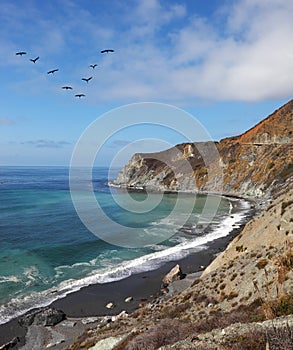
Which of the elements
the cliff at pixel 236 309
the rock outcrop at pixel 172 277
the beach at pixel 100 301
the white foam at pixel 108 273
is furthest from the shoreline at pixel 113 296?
the cliff at pixel 236 309

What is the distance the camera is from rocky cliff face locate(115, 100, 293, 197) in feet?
336

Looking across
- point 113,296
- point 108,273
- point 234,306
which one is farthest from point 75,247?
point 234,306

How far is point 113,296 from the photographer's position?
2800cm

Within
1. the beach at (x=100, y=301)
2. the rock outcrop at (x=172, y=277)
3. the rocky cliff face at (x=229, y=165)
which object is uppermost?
the rocky cliff face at (x=229, y=165)

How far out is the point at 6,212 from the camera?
66.8 m

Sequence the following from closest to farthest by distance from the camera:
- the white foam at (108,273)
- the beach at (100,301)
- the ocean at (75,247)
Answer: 1. the beach at (100,301)
2. the white foam at (108,273)
3. the ocean at (75,247)

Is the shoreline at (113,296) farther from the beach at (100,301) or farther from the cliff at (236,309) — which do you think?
the cliff at (236,309)

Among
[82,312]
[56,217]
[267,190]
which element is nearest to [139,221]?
[56,217]

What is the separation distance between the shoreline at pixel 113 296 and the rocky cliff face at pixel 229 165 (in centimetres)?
6045

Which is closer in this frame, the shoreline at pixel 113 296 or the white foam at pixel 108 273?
the shoreline at pixel 113 296

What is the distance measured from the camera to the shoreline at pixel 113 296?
2308 cm

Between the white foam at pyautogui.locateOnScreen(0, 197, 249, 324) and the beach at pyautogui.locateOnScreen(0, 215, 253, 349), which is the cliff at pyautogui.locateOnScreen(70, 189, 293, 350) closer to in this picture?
the beach at pyautogui.locateOnScreen(0, 215, 253, 349)

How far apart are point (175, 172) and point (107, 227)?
89.9 meters

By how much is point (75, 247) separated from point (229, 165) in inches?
3608
